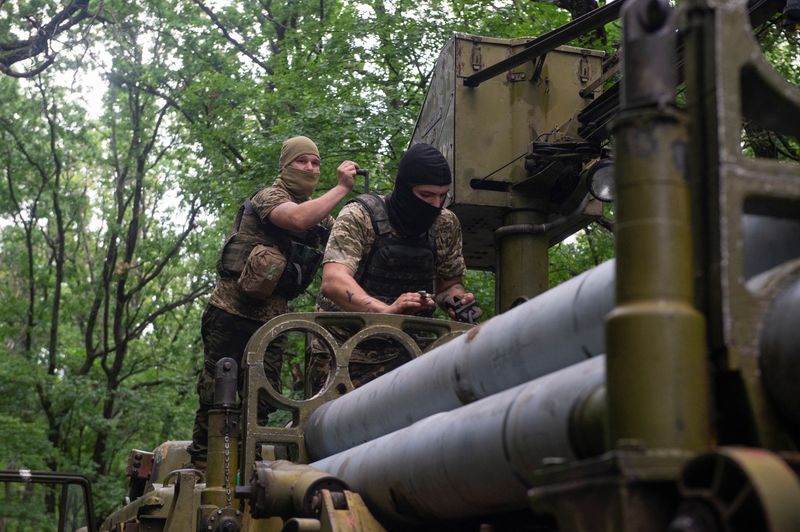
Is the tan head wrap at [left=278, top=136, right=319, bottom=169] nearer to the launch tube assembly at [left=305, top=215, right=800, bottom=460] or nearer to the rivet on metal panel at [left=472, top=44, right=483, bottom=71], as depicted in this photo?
the rivet on metal panel at [left=472, top=44, right=483, bottom=71]

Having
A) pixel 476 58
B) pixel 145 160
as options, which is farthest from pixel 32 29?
pixel 476 58

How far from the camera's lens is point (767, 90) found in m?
2.43

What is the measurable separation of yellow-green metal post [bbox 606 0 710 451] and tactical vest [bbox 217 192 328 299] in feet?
16.4

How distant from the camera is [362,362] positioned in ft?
19.9

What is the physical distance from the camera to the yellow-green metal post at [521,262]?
7.89 metres

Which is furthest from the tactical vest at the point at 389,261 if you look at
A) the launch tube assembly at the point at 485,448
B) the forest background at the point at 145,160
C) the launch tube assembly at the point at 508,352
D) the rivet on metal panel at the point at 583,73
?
the forest background at the point at 145,160

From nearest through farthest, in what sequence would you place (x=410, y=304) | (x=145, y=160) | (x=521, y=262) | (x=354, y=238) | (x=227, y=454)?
1. (x=227, y=454)
2. (x=410, y=304)
3. (x=354, y=238)
4. (x=521, y=262)
5. (x=145, y=160)

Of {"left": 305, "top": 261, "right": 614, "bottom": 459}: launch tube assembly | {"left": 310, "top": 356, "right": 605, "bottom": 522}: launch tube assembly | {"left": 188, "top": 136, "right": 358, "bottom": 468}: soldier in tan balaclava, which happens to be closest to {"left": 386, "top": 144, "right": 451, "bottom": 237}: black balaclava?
{"left": 188, "top": 136, "right": 358, "bottom": 468}: soldier in tan balaclava

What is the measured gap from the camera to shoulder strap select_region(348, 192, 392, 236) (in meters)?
6.22

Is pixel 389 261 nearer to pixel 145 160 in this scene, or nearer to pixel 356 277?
pixel 356 277

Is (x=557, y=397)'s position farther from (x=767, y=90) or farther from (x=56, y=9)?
(x=56, y=9)

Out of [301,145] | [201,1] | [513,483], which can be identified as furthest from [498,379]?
[201,1]

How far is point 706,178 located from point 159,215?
87.9ft

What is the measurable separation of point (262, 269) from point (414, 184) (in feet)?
4.40
